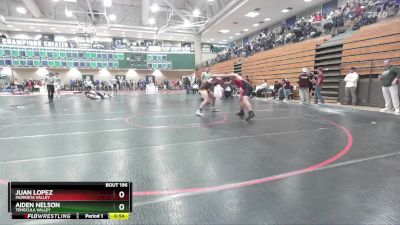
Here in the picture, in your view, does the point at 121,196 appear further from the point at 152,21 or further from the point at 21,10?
the point at 21,10

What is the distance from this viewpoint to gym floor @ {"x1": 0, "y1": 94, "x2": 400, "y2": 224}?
1.65 meters

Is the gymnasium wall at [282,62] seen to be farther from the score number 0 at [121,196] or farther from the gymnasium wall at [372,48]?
the score number 0 at [121,196]

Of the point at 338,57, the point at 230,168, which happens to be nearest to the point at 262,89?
the point at 338,57

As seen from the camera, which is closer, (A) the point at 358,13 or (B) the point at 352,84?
(B) the point at 352,84

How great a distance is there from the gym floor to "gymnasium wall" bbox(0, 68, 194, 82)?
25.2 m

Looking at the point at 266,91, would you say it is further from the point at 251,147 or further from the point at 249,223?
the point at 249,223

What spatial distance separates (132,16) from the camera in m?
24.3

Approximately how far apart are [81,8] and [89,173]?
24.2 m

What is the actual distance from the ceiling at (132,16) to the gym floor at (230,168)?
1383cm

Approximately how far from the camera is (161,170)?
2469 millimetres

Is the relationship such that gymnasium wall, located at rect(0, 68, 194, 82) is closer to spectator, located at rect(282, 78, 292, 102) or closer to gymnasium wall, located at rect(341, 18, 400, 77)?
spectator, located at rect(282, 78, 292, 102)

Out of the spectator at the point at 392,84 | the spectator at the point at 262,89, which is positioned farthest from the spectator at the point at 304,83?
the spectator at the point at 262,89
